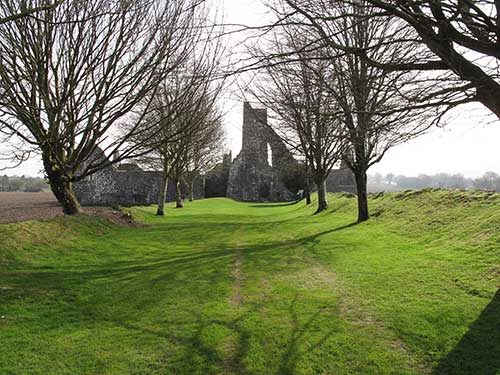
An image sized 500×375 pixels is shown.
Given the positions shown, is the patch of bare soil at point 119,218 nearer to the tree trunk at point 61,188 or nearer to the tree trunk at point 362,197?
the tree trunk at point 61,188

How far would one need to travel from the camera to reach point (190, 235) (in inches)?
507

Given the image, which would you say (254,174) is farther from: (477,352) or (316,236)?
(477,352)

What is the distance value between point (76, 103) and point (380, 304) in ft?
28.9

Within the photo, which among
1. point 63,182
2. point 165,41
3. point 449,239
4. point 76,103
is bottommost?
point 449,239

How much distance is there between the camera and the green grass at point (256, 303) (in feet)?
12.6

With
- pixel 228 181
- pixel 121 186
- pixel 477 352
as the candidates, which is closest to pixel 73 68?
pixel 477 352

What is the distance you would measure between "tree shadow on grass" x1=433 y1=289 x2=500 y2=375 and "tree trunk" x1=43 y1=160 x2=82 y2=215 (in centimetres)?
1070

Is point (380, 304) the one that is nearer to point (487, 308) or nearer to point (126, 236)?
point (487, 308)

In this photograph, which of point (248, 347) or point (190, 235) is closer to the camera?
point (248, 347)

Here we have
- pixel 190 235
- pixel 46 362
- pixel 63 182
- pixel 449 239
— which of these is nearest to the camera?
pixel 46 362

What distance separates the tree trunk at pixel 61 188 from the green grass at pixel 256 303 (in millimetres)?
1663

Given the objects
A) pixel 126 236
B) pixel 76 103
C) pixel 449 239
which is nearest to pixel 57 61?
pixel 76 103

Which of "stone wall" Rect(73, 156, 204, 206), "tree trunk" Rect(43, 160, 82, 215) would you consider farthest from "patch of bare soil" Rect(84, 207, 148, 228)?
"stone wall" Rect(73, 156, 204, 206)

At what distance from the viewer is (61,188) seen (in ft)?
37.2
